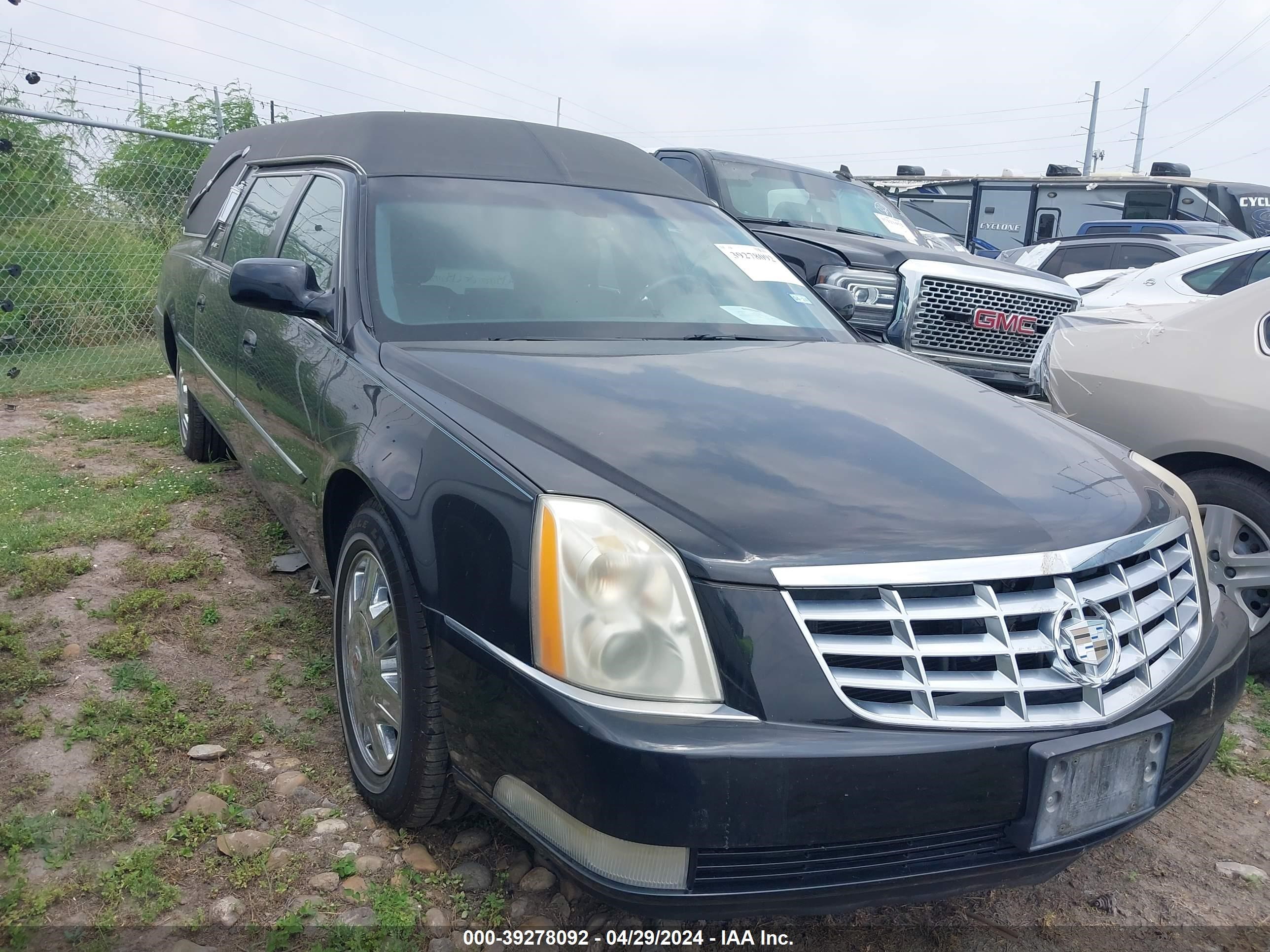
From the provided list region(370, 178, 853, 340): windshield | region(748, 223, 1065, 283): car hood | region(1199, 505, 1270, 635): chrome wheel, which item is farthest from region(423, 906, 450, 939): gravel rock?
region(748, 223, 1065, 283): car hood

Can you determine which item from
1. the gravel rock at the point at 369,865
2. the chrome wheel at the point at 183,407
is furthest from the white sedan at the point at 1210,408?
the chrome wheel at the point at 183,407

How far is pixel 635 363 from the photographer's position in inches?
110

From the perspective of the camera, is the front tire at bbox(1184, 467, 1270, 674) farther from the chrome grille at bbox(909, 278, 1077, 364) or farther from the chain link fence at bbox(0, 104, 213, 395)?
the chain link fence at bbox(0, 104, 213, 395)

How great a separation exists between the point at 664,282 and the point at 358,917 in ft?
6.83

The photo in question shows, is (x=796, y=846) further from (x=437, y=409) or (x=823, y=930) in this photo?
(x=437, y=409)

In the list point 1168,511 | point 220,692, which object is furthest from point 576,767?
point 220,692

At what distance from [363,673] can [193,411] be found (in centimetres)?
351

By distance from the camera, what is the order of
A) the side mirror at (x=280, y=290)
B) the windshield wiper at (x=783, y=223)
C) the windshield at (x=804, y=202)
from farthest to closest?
1. the windshield at (x=804, y=202)
2. the windshield wiper at (x=783, y=223)
3. the side mirror at (x=280, y=290)

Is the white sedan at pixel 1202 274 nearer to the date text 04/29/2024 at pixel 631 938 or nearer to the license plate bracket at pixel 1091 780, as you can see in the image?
the license plate bracket at pixel 1091 780

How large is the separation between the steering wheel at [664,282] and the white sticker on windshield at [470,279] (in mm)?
438

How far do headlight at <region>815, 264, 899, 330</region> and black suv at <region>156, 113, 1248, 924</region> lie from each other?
3.41m

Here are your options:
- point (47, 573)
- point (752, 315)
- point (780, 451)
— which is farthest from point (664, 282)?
point (47, 573)

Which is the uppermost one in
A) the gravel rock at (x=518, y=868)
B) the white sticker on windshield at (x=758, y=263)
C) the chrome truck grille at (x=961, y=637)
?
the white sticker on windshield at (x=758, y=263)

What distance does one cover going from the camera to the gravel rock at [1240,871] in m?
2.65
